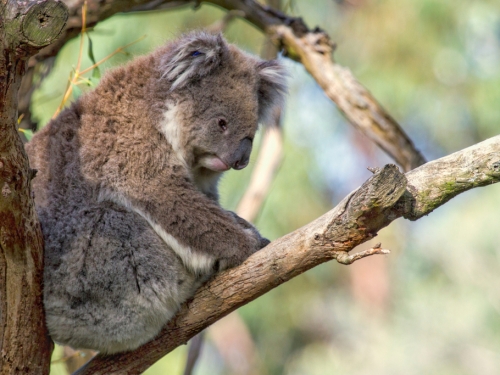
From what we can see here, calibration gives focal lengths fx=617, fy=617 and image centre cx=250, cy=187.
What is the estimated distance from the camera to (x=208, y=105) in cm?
299

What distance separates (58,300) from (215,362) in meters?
8.39

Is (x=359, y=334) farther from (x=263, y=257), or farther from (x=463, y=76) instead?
(x=263, y=257)

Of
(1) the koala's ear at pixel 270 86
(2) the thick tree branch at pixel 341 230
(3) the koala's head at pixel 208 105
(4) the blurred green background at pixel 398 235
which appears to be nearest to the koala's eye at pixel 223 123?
(3) the koala's head at pixel 208 105

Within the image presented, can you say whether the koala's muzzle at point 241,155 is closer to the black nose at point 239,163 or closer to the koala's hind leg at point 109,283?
the black nose at point 239,163

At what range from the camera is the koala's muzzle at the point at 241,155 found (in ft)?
9.68

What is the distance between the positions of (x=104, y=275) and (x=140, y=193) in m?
0.39

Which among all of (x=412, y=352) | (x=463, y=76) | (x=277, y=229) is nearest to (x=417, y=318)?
(x=412, y=352)

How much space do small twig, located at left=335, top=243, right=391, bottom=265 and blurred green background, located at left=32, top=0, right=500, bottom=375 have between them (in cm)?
644

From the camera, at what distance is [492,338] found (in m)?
9.77

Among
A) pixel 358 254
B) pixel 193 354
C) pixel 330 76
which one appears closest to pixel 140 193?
pixel 358 254

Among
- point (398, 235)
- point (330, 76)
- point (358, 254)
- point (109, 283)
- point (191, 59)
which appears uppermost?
point (191, 59)

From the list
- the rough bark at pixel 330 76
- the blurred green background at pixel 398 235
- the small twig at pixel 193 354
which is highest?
the rough bark at pixel 330 76

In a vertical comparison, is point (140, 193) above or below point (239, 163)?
above

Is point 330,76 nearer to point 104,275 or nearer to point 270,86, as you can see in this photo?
point 270,86
